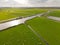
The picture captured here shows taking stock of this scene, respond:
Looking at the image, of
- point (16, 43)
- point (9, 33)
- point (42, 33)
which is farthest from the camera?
point (42, 33)

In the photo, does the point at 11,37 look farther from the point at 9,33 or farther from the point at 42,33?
the point at 42,33

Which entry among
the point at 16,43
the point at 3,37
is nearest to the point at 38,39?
the point at 16,43

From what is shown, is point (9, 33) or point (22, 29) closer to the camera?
point (9, 33)

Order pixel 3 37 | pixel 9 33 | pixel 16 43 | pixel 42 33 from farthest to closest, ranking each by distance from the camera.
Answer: pixel 42 33
pixel 9 33
pixel 3 37
pixel 16 43

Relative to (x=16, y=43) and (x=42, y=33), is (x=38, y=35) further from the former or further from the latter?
(x=16, y=43)

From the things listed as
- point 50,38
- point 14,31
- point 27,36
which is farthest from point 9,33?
point 50,38

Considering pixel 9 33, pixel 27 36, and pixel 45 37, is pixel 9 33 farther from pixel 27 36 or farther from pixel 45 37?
pixel 45 37

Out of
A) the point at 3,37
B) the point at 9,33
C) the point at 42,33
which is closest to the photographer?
the point at 3,37

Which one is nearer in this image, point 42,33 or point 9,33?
point 9,33
